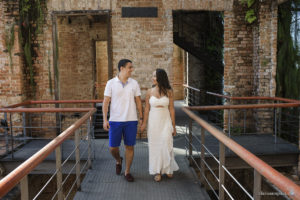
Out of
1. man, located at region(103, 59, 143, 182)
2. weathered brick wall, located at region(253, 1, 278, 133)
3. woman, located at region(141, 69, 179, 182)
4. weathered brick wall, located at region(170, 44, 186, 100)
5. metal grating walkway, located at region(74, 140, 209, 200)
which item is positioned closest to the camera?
metal grating walkway, located at region(74, 140, 209, 200)

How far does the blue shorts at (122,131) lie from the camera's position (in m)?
3.56

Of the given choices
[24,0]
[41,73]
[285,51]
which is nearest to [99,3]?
[24,0]

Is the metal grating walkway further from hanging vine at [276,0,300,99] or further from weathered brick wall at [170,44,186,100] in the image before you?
weathered brick wall at [170,44,186,100]

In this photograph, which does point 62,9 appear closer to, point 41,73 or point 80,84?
point 41,73

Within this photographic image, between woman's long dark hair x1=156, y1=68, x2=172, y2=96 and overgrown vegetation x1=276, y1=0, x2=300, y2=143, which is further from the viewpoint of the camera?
overgrown vegetation x1=276, y1=0, x2=300, y2=143

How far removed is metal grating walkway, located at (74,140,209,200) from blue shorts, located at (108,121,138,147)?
54cm

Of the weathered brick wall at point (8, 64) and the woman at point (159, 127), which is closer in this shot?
the woman at point (159, 127)

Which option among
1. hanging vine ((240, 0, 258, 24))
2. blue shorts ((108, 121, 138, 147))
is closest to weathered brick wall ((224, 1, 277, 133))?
hanging vine ((240, 0, 258, 24))

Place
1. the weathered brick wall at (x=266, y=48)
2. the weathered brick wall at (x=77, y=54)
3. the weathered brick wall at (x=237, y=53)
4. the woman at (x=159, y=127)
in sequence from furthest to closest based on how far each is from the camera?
the weathered brick wall at (x=77, y=54), the weathered brick wall at (x=237, y=53), the weathered brick wall at (x=266, y=48), the woman at (x=159, y=127)

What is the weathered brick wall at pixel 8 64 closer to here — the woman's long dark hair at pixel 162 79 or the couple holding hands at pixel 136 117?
the couple holding hands at pixel 136 117

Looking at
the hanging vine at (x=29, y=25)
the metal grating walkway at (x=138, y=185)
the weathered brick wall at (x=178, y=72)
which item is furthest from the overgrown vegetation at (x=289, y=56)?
the weathered brick wall at (x=178, y=72)

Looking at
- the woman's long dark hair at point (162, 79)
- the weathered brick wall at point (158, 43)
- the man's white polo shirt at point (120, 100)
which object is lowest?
the man's white polo shirt at point (120, 100)

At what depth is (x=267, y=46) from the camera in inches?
256

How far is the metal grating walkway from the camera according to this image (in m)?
3.36
